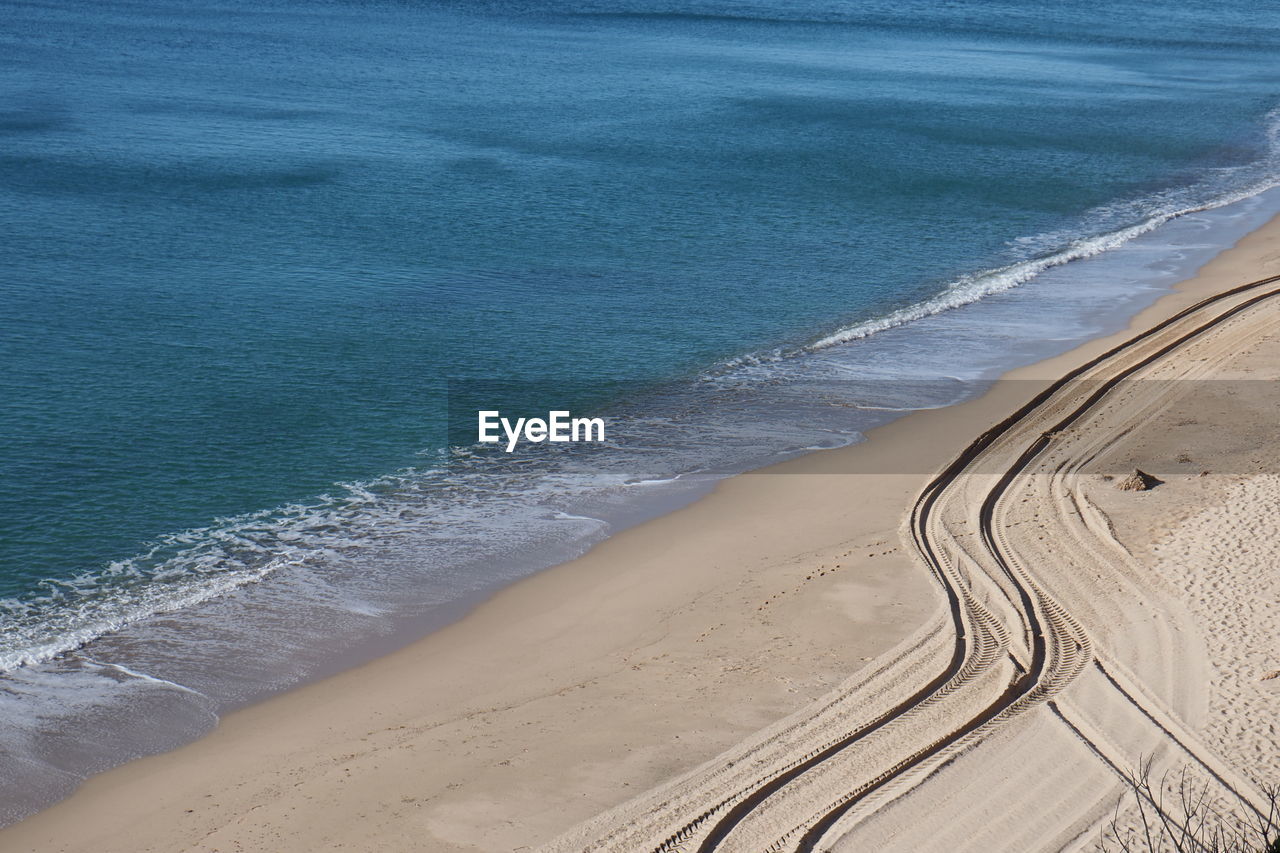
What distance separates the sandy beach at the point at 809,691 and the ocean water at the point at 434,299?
1.10m

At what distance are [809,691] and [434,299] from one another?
46.3ft

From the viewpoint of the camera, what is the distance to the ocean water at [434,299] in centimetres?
1359

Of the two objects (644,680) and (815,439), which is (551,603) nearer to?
(644,680)

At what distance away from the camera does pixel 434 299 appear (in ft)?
75.7

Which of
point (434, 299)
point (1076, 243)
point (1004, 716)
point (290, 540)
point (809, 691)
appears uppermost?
point (1076, 243)

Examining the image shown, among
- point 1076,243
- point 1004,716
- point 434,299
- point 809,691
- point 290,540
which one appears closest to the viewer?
point 1004,716

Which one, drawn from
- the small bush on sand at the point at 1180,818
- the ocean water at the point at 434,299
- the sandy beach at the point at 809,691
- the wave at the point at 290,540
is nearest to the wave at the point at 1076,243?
the ocean water at the point at 434,299

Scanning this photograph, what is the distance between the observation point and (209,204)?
28.7m

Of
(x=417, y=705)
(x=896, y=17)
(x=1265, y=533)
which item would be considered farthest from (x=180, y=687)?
(x=896, y=17)

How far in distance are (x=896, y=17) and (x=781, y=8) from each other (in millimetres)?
7841

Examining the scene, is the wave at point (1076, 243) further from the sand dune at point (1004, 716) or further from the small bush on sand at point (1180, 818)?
the small bush on sand at point (1180, 818)

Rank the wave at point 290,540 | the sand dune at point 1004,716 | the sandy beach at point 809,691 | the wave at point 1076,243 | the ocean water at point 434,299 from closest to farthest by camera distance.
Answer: the sand dune at point 1004,716 → the sandy beach at point 809,691 → the wave at point 290,540 → the ocean water at point 434,299 → the wave at point 1076,243

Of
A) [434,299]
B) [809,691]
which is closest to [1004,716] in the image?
[809,691]

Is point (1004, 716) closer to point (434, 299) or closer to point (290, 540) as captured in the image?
point (290, 540)
